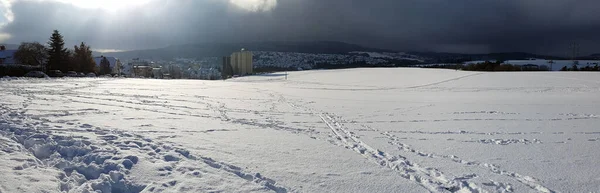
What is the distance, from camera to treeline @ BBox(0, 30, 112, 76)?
42219 mm

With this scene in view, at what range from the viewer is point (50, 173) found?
509 cm

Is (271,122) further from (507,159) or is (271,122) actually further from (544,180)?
(544,180)

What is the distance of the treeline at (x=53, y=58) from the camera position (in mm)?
42219

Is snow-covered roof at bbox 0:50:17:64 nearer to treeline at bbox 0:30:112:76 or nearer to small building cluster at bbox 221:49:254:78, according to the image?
treeline at bbox 0:30:112:76

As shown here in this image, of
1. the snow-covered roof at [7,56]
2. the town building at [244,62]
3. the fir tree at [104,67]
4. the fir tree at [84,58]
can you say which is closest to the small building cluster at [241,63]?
the town building at [244,62]

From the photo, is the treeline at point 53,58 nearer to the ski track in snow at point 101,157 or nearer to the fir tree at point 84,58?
the fir tree at point 84,58

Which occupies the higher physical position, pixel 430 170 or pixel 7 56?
pixel 7 56

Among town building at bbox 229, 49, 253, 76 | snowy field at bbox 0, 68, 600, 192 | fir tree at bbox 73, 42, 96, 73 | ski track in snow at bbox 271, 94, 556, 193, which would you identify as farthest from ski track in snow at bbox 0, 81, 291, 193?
town building at bbox 229, 49, 253, 76

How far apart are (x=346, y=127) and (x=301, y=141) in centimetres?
262

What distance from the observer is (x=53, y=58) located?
1881 inches

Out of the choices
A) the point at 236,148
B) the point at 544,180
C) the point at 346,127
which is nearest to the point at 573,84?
the point at 346,127

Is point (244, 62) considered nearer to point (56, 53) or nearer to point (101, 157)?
point (56, 53)

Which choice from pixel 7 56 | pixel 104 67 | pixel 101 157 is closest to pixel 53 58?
pixel 104 67

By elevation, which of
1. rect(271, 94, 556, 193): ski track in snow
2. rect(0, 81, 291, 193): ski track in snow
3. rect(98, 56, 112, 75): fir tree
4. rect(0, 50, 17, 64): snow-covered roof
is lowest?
rect(271, 94, 556, 193): ski track in snow
